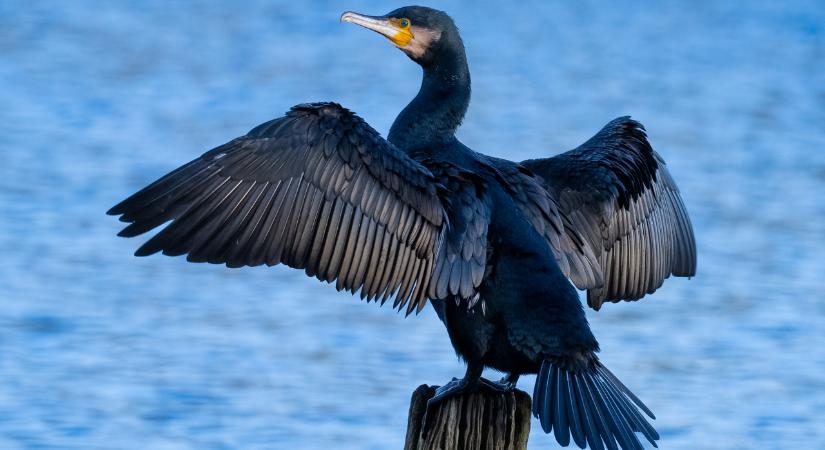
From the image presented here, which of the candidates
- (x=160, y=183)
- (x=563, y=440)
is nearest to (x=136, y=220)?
(x=160, y=183)

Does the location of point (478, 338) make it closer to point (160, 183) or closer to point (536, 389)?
point (536, 389)

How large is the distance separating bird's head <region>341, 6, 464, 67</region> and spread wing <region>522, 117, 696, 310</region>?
52 centimetres

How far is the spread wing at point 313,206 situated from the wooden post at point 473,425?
357 millimetres

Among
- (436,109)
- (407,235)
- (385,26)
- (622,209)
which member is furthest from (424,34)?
(407,235)

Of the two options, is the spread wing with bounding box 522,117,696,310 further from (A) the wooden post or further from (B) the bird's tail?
(A) the wooden post

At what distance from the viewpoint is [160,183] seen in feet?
14.6

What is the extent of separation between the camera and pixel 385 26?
549 centimetres

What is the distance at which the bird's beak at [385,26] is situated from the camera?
540 centimetres

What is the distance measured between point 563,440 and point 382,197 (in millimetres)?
972

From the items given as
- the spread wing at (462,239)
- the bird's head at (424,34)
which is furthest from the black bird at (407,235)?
the bird's head at (424,34)

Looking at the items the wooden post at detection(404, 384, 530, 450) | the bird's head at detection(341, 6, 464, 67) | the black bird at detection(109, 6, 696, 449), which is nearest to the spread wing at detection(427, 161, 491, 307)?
the black bird at detection(109, 6, 696, 449)

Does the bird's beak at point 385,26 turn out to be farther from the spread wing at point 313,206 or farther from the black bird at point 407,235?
the spread wing at point 313,206

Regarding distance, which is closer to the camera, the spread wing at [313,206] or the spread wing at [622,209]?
the spread wing at [313,206]

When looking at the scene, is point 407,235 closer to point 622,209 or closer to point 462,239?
point 462,239
